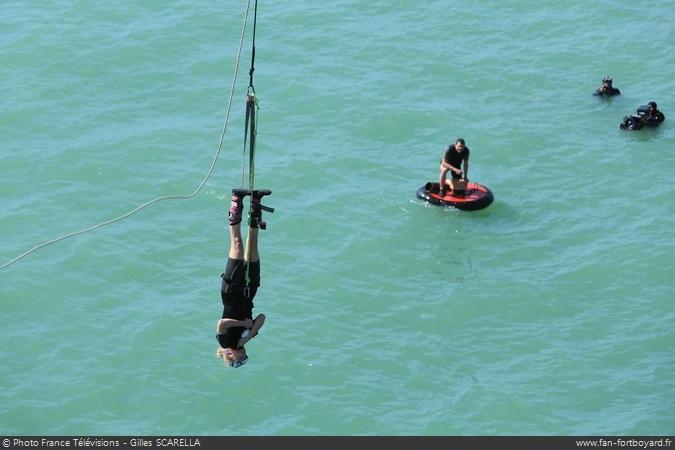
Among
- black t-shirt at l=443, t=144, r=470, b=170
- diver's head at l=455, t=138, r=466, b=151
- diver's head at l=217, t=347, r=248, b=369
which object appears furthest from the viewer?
black t-shirt at l=443, t=144, r=470, b=170

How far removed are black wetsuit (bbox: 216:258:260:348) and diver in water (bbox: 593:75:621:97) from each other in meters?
24.1

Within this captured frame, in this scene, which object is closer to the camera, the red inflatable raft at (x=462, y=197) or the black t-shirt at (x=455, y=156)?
the black t-shirt at (x=455, y=156)

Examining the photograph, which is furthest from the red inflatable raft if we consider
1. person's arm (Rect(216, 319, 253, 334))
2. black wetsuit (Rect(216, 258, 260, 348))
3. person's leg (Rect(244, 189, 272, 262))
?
person's leg (Rect(244, 189, 272, 262))

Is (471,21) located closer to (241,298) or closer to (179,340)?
(179,340)

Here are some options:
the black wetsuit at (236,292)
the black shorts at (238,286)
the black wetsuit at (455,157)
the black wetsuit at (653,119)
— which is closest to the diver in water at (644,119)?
the black wetsuit at (653,119)

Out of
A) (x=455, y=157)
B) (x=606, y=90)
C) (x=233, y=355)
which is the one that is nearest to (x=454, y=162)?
(x=455, y=157)

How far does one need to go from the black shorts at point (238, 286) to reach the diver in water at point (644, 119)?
2275 centimetres

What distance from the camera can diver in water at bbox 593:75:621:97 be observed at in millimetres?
48531

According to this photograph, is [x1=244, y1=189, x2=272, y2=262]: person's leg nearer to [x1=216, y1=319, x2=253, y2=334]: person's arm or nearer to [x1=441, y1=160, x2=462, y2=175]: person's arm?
[x1=216, y1=319, x2=253, y2=334]: person's arm

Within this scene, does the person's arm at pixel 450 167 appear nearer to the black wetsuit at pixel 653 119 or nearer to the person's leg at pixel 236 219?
the black wetsuit at pixel 653 119

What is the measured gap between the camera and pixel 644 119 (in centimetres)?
4681

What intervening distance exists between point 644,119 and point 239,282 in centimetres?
2343

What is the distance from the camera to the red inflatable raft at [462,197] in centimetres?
4225
